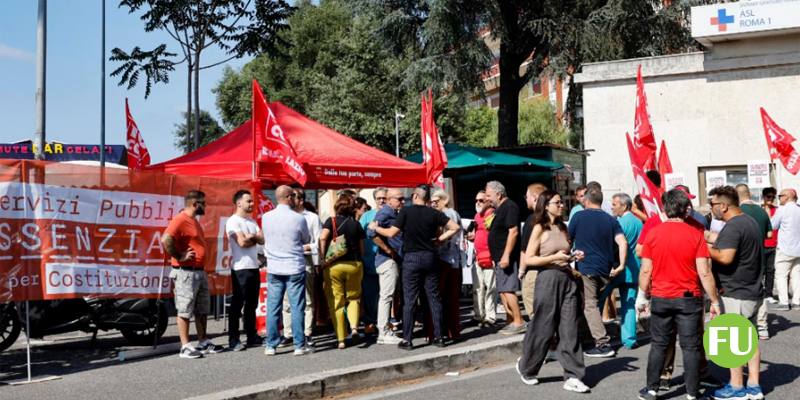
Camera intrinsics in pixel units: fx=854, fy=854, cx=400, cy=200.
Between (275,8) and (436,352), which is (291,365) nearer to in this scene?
(436,352)

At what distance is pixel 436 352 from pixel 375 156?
4.05m

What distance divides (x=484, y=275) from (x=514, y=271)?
122cm

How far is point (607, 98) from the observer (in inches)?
933

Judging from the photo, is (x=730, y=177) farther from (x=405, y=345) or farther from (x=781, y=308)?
(x=405, y=345)

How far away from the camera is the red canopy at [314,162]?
1151 cm

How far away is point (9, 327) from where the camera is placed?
9680mm

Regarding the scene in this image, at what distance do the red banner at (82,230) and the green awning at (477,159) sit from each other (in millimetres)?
8121

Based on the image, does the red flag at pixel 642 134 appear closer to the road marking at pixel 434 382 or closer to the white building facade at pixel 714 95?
the road marking at pixel 434 382

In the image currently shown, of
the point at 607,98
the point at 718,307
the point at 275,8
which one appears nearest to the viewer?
the point at 718,307

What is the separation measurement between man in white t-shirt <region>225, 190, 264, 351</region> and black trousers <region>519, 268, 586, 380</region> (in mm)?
3593

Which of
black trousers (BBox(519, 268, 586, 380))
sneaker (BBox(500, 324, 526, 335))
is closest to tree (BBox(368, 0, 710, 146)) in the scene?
sneaker (BBox(500, 324, 526, 335))

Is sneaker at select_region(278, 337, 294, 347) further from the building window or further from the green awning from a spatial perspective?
the building window

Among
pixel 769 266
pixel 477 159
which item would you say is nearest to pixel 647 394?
pixel 769 266

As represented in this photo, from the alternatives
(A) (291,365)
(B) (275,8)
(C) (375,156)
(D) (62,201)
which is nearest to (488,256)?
(C) (375,156)
